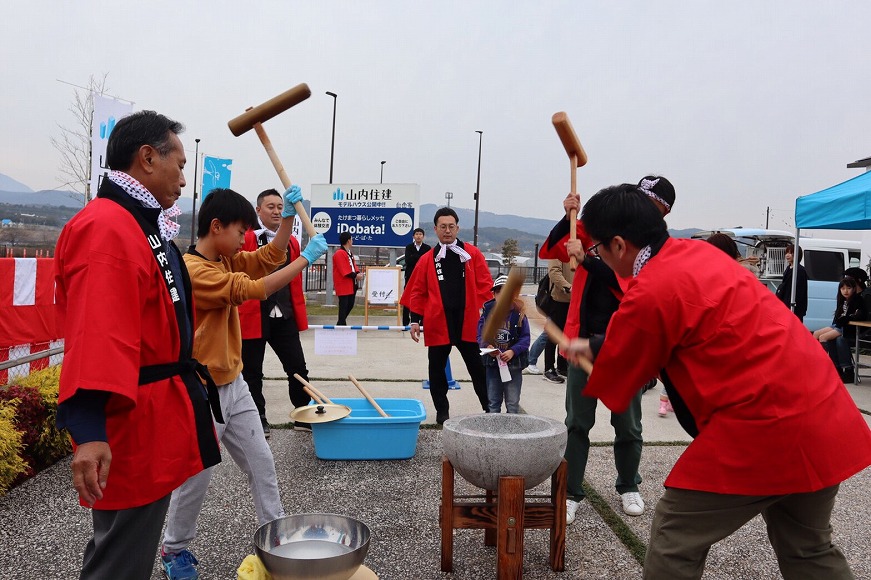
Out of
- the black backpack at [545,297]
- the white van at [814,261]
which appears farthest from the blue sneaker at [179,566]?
the white van at [814,261]

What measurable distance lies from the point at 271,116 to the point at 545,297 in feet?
14.2

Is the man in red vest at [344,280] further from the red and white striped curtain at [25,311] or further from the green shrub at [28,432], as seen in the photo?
the green shrub at [28,432]

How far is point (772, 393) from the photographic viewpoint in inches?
74.7

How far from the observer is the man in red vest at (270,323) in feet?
16.4

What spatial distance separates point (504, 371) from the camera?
5.37m

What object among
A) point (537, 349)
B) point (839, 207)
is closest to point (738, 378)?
point (537, 349)

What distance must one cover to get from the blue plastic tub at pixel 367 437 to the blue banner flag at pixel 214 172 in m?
6.34

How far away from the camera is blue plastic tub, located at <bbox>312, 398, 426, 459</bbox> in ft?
14.7

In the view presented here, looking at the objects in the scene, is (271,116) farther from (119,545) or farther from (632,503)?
(632,503)

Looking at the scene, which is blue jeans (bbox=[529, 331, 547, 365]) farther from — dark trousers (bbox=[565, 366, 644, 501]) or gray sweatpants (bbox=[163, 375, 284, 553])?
gray sweatpants (bbox=[163, 375, 284, 553])

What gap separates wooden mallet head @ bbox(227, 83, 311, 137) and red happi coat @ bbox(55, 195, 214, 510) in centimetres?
152

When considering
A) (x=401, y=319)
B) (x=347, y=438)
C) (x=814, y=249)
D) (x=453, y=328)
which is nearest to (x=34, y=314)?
(x=347, y=438)

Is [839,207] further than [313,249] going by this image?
Yes

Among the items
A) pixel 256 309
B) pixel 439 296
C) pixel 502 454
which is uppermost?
pixel 439 296
